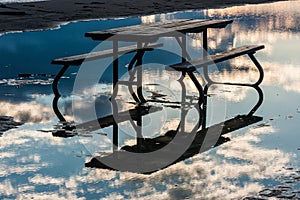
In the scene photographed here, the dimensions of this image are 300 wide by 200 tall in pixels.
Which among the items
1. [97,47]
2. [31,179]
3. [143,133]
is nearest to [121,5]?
[97,47]

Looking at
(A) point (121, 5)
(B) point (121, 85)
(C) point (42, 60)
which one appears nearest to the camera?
(B) point (121, 85)

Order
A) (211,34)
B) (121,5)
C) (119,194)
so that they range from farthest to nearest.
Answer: (121,5), (211,34), (119,194)

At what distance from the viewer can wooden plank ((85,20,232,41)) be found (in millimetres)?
10906

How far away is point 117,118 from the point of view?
10.1 metres

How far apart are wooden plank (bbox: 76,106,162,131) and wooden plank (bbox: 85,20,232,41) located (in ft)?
3.36

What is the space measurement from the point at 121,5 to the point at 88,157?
59.5 ft

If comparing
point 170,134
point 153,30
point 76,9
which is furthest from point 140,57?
point 76,9

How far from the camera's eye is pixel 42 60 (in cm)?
1498

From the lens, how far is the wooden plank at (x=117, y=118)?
31.8 feet

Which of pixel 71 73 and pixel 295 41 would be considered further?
pixel 295 41

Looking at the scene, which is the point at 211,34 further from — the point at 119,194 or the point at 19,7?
the point at 119,194

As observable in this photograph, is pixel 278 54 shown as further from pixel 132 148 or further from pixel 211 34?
pixel 132 148

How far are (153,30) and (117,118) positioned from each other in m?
2.03

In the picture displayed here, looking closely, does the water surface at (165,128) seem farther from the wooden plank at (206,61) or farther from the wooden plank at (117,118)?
the wooden plank at (206,61)
